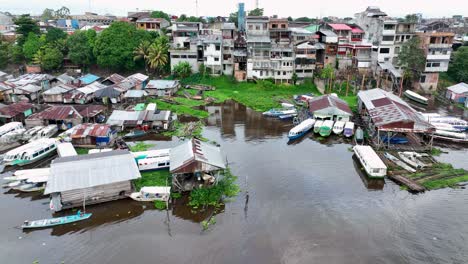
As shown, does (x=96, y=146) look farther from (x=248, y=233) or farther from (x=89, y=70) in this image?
(x=89, y=70)

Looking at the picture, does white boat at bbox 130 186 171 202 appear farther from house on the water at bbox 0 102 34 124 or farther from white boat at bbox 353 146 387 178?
house on the water at bbox 0 102 34 124

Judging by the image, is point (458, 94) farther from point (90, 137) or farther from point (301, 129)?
point (90, 137)

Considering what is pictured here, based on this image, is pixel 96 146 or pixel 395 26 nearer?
pixel 96 146

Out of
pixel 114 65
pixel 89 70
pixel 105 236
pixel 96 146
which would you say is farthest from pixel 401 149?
pixel 89 70

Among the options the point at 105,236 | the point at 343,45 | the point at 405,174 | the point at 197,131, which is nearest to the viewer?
the point at 105,236

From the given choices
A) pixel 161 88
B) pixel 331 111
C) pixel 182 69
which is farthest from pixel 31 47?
pixel 331 111

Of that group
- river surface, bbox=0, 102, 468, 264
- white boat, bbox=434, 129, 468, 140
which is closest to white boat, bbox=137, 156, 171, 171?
river surface, bbox=0, 102, 468, 264

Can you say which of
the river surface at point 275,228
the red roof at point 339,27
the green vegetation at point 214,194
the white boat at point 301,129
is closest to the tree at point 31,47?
the river surface at point 275,228
